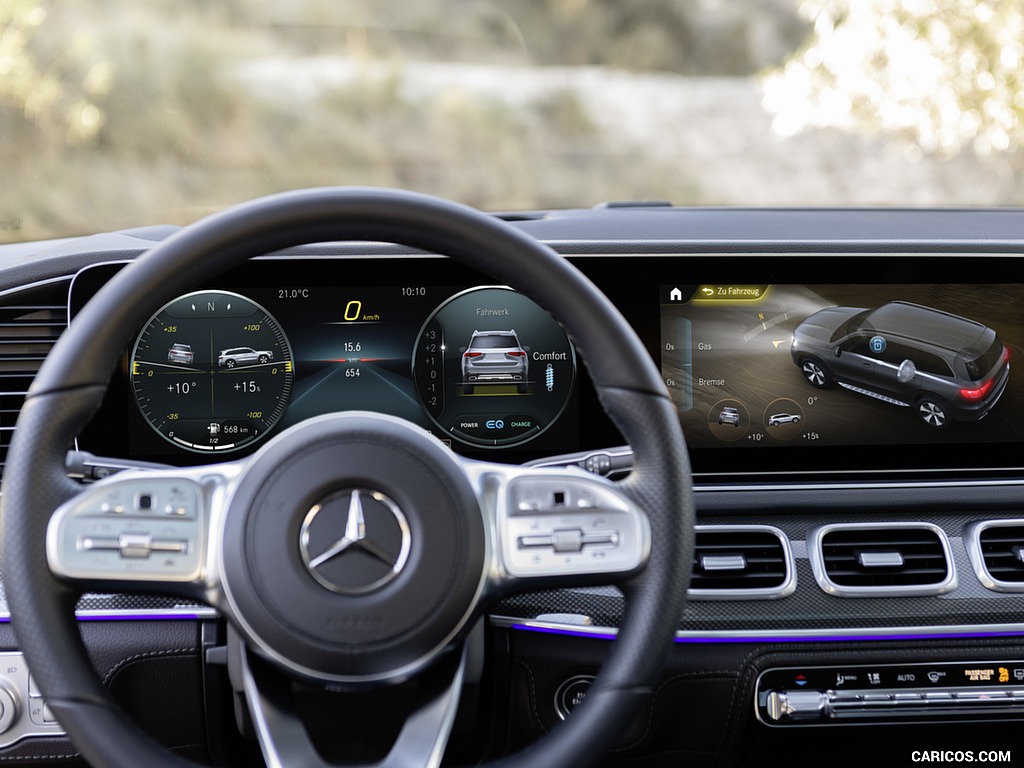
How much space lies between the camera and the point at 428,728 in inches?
55.6

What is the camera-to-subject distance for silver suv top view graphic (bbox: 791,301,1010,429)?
2.12 m

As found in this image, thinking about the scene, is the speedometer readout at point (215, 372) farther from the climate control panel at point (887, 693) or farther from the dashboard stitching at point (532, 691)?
the climate control panel at point (887, 693)

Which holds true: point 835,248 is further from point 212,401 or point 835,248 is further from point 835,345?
point 212,401

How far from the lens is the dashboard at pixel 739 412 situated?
1.93 m

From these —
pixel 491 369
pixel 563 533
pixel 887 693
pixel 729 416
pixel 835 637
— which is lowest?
pixel 887 693

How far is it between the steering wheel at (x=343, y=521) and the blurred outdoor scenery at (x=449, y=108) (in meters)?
9.64

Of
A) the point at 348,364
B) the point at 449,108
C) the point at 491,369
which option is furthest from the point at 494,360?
the point at 449,108

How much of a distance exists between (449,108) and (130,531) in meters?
13.4

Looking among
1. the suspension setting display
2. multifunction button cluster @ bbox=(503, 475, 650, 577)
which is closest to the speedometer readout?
the suspension setting display

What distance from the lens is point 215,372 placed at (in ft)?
6.68

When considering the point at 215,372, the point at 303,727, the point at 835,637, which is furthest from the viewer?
the point at 215,372

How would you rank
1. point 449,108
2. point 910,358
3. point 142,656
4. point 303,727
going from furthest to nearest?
1. point 449,108
2. point 910,358
3. point 142,656
4. point 303,727

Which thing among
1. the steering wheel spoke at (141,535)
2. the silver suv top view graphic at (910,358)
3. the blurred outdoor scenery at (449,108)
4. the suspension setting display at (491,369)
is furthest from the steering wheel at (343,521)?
the blurred outdoor scenery at (449,108)

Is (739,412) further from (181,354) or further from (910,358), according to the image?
(181,354)
